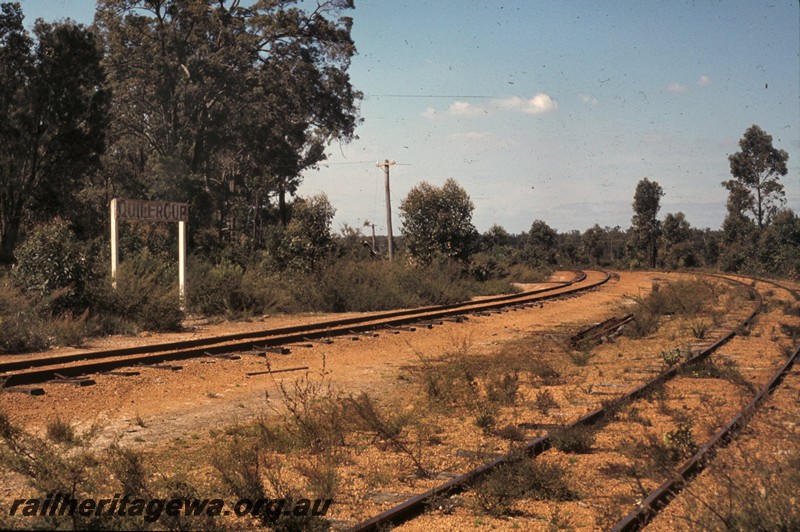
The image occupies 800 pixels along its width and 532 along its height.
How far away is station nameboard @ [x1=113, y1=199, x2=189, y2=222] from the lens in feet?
60.4

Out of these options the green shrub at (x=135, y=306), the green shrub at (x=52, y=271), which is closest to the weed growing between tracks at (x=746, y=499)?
the green shrub at (x=135, y=306)

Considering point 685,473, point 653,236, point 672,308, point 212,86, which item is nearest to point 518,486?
point 685,473

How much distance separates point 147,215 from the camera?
19.1m

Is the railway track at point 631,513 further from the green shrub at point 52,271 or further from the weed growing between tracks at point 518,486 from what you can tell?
the green shrub at point 52,271

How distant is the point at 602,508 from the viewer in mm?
5711

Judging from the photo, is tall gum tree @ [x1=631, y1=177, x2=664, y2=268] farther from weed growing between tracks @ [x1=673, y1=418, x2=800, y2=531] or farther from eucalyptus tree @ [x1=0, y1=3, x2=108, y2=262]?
weed growing between tracks @ [x1=673, y1=418, x2=800, y2=531]

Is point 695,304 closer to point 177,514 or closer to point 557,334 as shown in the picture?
point 557,334

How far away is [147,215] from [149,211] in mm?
137

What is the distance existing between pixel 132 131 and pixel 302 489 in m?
38.5

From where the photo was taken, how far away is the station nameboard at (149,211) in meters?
18.4

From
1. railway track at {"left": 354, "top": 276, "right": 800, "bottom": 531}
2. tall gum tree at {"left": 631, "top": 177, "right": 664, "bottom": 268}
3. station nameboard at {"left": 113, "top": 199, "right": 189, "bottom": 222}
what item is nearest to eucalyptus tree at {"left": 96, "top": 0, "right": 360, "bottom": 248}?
station nameboard at {"left": 113, "top": 199, "right": 189, "bottom": 222}

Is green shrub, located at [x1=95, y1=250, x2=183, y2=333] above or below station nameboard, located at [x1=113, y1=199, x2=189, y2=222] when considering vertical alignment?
below

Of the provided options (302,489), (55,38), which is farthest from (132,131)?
(302,489)

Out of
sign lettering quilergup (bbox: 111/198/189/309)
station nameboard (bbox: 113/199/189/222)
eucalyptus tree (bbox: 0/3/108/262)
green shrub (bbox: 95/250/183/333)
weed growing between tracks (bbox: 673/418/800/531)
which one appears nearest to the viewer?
weed growing between tracks (bbox: 673/418/800/531)
